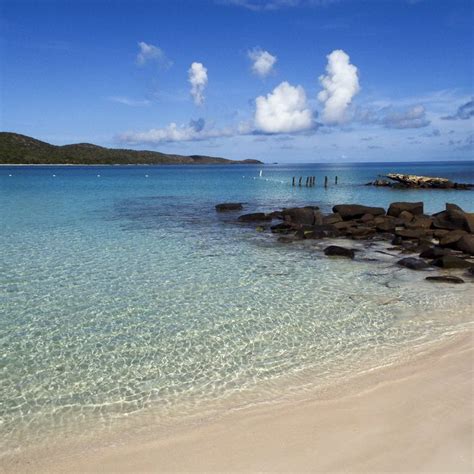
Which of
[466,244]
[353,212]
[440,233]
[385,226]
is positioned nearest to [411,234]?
[440,233]

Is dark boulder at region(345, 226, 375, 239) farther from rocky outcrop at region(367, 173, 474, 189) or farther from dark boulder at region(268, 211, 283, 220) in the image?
rocky outcrop at region(367, 173, 474, 189)

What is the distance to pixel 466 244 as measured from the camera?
17.9 meters

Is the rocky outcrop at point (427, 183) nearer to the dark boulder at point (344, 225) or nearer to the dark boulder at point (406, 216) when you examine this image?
the dark boulder at point (406, 216)

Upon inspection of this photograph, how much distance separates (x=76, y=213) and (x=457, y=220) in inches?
911

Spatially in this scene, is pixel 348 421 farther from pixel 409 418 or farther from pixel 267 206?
pixel 267 206

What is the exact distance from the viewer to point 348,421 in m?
6.01

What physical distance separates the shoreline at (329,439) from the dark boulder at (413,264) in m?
8.50

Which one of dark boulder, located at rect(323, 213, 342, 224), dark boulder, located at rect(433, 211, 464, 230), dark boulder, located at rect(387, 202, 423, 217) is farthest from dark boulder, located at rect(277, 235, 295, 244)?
dark boulder, located at rect(387, 202, 423, 217)

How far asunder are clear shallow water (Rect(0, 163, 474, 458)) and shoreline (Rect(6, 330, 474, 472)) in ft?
1.97

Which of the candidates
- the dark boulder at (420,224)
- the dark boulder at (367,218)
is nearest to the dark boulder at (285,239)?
the dark boulder at (367,218)

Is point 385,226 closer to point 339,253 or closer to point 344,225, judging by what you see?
point 344,225

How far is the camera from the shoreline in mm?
5113

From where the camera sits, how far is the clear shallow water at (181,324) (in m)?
6.91

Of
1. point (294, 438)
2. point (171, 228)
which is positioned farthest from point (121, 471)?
point (171, 228)
